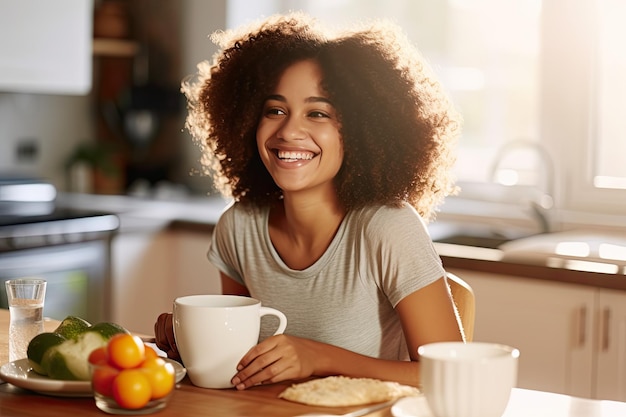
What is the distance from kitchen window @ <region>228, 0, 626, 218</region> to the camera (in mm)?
3379

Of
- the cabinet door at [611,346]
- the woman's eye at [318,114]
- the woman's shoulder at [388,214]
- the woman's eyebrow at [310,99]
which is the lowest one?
the cabinet door at [611,346]

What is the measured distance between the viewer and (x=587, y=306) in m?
2.57

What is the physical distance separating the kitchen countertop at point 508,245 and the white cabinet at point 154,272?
5cm

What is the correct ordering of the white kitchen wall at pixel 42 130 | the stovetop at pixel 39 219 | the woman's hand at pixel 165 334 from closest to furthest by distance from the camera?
1. the woman's hand at pixel 165 334
2. the stovetop at pixel 39 219
3. the white kitchen wall at pixel 42 130

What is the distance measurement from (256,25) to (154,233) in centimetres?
173

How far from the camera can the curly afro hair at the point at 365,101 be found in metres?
1.81

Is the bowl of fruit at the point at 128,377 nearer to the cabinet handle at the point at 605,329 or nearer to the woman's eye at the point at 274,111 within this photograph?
the woman's eye at the point at 274,111

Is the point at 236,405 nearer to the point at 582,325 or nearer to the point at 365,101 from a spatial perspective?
the point at 365,101

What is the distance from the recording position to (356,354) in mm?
1546

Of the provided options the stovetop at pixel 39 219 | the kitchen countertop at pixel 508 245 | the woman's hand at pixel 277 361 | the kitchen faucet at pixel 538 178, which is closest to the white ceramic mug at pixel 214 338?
the woman's hand at pixel 277 361

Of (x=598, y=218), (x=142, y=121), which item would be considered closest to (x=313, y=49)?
(x=598, y=218)

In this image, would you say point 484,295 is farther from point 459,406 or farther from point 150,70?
point 150,70

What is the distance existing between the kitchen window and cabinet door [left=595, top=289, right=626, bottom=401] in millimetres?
875

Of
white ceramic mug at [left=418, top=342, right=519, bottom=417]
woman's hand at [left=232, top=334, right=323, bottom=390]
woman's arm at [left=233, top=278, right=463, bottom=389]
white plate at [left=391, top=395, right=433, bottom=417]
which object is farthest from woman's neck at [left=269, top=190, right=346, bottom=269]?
white ceramic mug at [left=418, top=342, right=519, bottom=417]
